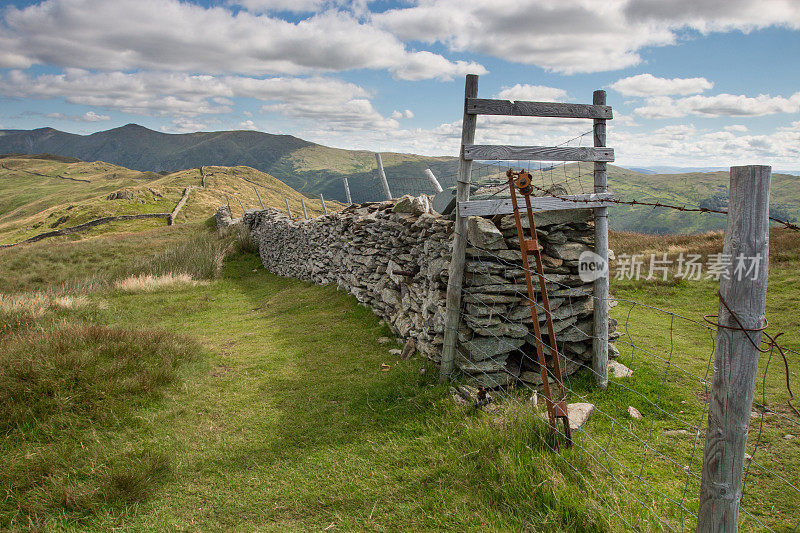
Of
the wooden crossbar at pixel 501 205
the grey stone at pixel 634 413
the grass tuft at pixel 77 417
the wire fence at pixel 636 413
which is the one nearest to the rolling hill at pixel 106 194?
the grass tuft at pixel 77 417

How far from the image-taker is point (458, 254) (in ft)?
17.7

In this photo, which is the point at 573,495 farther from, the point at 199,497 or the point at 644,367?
the point at 644,367

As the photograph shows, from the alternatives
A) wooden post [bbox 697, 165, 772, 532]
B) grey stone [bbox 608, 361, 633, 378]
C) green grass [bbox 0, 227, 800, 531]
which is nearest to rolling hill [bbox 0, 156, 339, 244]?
green grass [bbox 0, 227, 800, 531]

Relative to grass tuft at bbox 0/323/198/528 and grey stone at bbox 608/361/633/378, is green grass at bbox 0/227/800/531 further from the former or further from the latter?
grey stone at bbox 608/361/633/378

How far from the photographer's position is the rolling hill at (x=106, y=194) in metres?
58.2

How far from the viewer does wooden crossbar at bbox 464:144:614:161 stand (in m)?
5.04

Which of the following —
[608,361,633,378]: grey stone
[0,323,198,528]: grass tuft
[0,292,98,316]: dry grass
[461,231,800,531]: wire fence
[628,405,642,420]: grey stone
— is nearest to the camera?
[461,231,800,531]: wire fence

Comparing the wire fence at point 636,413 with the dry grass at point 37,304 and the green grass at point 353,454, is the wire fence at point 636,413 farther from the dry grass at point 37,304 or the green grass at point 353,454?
the dry grass at point 37,304

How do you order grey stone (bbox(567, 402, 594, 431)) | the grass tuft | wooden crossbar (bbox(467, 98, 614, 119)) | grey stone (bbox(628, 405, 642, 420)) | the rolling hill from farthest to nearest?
the rolling hill < grey stone (bbox(628, 405, 642, 420)) < wooden crossbar (bbox(467, 98, 614, 119)) < grey stone (bbox(567, 402, 594, 431)) < the grass tuft

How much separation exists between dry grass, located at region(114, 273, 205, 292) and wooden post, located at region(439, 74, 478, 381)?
1075cm

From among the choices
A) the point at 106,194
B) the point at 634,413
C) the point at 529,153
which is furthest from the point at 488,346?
the point at 106,194

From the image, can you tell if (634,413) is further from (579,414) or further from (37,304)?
(37,304)

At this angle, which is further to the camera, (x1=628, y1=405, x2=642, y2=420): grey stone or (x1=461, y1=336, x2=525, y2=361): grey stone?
(x1=461, y1=336, x2=525, y2=361): grey stone

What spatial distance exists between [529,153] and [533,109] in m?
0.56
